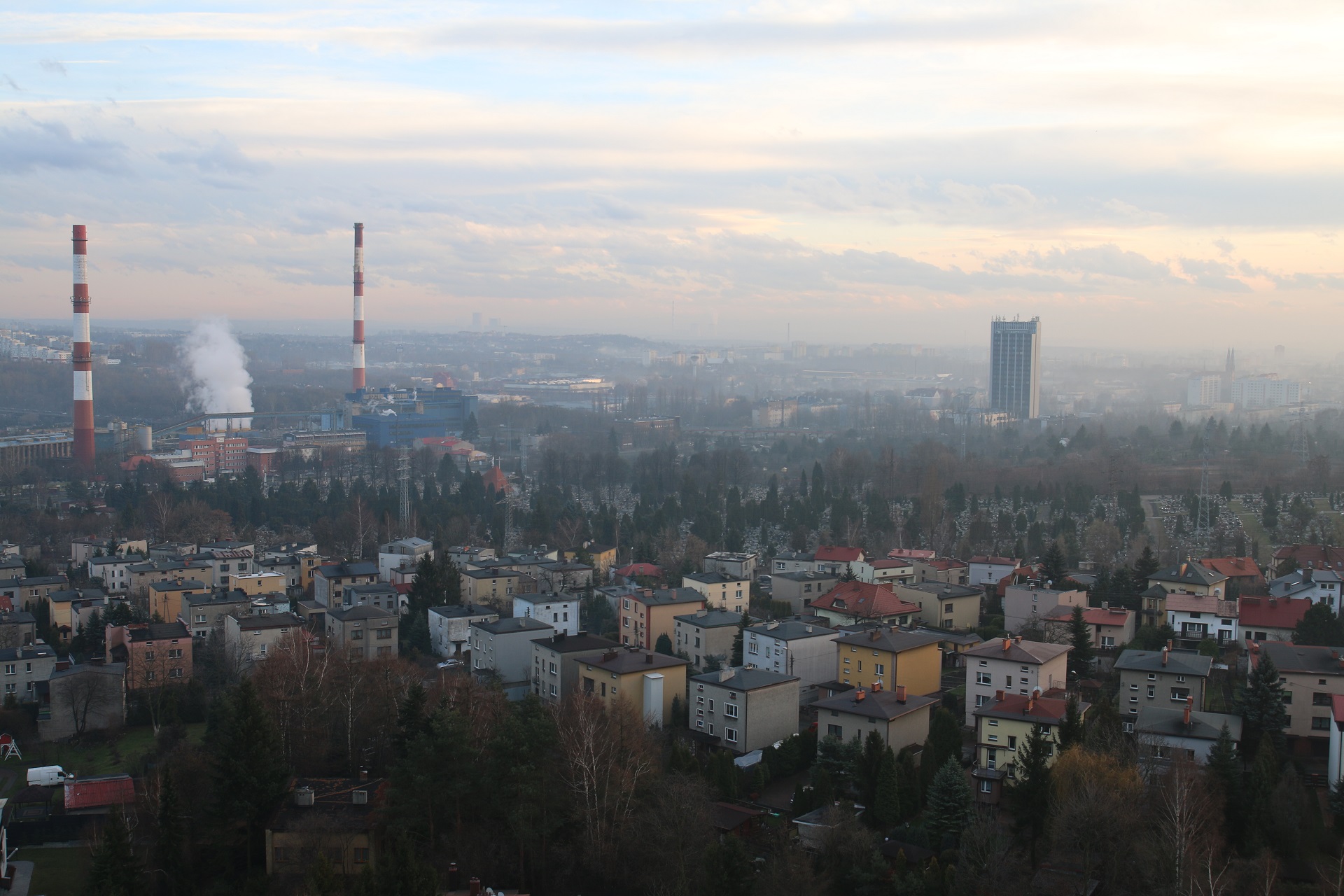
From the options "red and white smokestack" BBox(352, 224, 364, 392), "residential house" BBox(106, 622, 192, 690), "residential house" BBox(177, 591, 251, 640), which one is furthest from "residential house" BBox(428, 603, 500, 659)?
"red and white smokestack" BBox(352, 224, 364, 392)

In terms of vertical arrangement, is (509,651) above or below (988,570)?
below

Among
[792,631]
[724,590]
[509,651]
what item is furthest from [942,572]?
[509,651]

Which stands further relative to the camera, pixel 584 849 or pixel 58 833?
pixel 58 833

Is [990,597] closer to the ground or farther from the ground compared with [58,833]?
farther from the ground

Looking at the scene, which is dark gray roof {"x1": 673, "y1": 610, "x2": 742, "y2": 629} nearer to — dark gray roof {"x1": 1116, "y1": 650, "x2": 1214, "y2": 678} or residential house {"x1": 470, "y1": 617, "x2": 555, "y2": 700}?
residential house {"x1": 470, "y1": 617, "x2": 555, "y2": 700}

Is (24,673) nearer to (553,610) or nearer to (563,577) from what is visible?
(553,610)

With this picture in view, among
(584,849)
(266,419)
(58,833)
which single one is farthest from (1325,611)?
(266,419)

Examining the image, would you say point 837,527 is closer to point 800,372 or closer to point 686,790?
point 686,790
